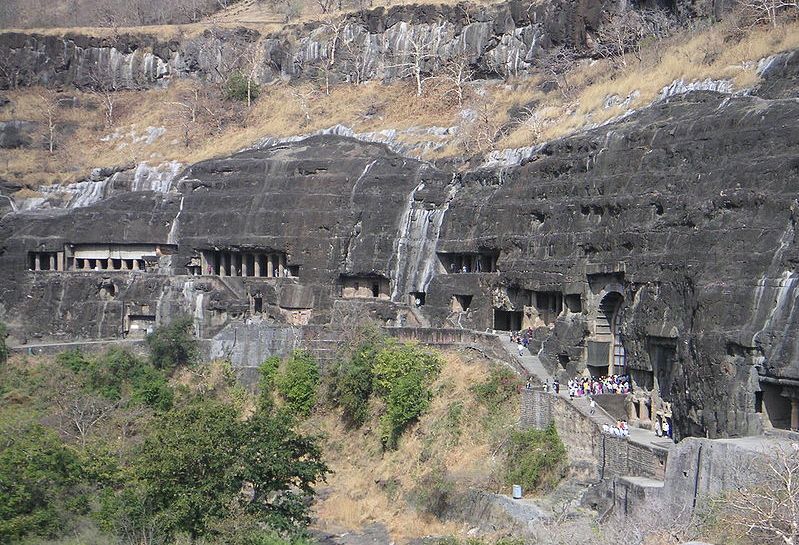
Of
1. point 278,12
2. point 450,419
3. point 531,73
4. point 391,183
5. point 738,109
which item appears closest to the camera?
point 738,109

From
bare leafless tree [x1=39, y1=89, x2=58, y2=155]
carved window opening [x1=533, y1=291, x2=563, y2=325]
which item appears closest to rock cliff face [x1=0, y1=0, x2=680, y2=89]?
bare leafless tree [x1=39, y1=89, x2=58, y2=155]

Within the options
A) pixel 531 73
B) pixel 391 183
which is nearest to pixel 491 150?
pixel 391 183

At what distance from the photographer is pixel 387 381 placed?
4084 centimetres

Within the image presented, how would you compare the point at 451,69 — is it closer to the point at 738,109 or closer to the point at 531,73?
the point at 531,73

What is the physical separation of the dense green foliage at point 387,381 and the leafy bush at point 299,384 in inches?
46.9

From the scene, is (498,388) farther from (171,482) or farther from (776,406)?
(171,482)

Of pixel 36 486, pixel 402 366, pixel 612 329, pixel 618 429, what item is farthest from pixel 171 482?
pixel 612 329

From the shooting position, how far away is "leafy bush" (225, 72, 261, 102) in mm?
70938

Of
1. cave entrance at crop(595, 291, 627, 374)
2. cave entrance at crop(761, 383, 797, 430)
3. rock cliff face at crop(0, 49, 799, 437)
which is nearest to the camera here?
cave entrance at crop(761, 383, 797, 430)

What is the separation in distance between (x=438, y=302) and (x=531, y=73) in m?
21.7

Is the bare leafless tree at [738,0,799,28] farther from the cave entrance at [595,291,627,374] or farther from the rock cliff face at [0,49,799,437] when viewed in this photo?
the cave entrance at [595,291,627,374]

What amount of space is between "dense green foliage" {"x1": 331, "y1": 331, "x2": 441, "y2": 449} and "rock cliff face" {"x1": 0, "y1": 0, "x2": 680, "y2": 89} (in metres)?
24.9

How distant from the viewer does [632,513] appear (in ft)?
95.1

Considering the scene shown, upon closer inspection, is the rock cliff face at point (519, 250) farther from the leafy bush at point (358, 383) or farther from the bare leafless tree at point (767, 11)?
the bare leafless tree at point (767, 11)
